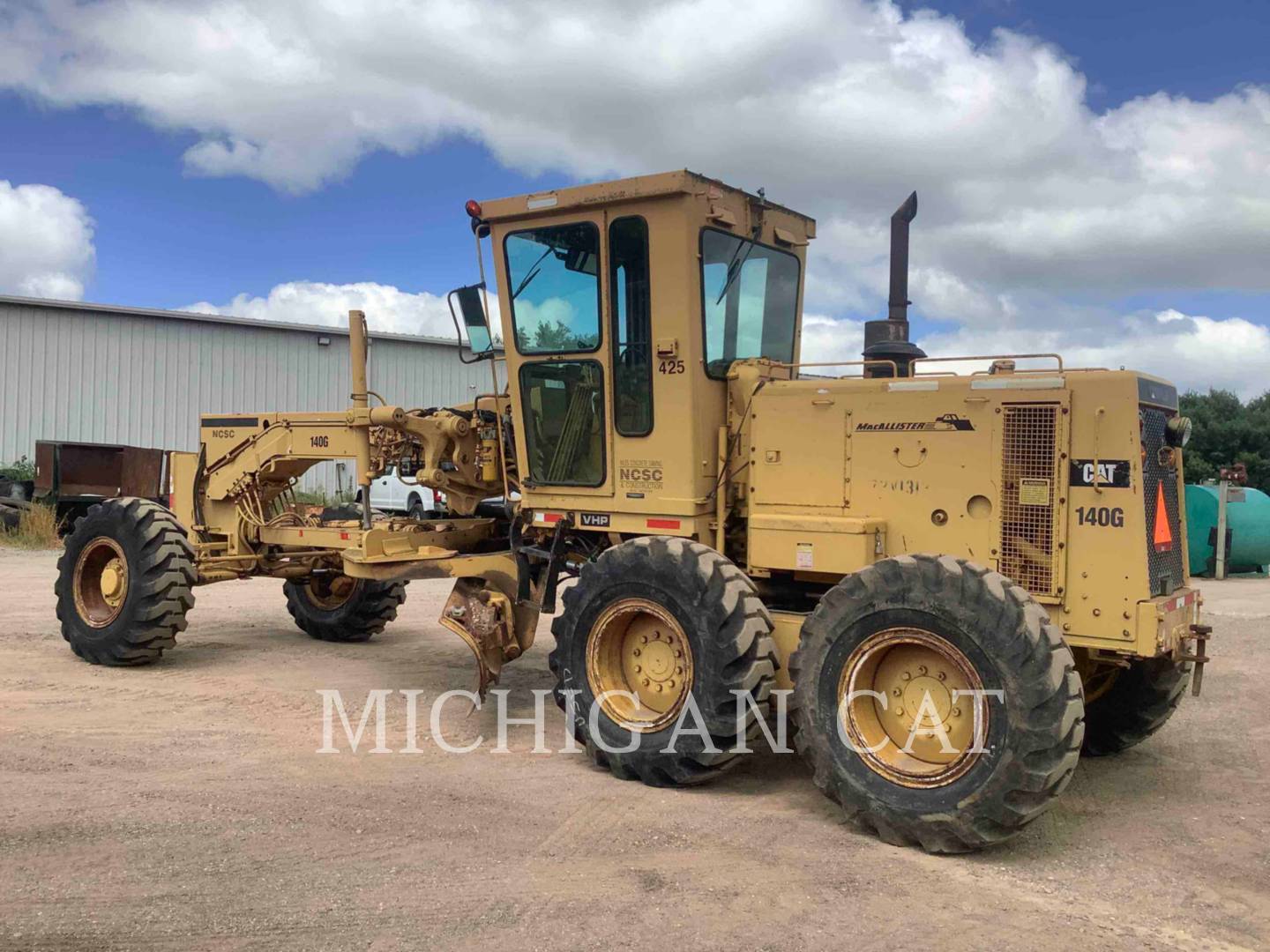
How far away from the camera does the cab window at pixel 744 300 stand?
665 cm

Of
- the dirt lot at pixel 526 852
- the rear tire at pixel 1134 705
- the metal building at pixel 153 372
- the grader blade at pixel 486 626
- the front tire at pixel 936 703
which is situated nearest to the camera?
the dirt lot at pixel 526 852

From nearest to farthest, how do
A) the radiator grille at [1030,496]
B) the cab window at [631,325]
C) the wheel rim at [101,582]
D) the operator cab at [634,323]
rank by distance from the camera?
the radiator grille at [1030,496] → the operator cab at [634,323] → the cab window at [631,325] → the wheel rim at [101,582]

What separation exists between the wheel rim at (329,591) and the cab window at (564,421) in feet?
12.3

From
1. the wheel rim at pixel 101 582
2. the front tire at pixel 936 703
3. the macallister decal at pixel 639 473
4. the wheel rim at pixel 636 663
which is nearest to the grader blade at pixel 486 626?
the wheel rim at pixel 636 663

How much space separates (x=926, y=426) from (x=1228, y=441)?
33.8 metres

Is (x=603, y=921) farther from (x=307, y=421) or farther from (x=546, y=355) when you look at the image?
(x=307, y=421)

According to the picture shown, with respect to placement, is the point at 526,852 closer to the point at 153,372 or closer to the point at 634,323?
the point at 634,323

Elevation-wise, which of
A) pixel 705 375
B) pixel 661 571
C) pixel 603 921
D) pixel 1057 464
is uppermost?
pixel 705 375

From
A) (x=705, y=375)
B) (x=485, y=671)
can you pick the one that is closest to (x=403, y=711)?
(x=485, y=671)

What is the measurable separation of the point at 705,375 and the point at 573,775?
2.46 metres

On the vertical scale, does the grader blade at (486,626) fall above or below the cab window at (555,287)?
below

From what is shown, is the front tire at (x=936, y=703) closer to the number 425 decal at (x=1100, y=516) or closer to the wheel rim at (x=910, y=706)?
the wheel rim at (x=910, y=706)

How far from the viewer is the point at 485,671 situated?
7266 millimetres

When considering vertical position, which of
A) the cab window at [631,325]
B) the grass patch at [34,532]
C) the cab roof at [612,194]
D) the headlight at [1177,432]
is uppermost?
the cab roof at [612,194]
